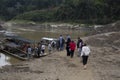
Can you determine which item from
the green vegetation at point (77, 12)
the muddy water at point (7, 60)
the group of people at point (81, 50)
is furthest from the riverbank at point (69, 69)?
the green vegetation at point (77, 12)

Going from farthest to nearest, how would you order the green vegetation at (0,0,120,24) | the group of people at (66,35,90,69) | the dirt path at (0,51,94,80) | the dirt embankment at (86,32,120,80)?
the green vegetation at (0,0,120,24) < the group of people at (66,35,90,69) < the dirt embankment at (86,32,120,80) < the dirt path at (0,51,94,80)

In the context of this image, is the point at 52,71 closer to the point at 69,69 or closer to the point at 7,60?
the point at 69,69

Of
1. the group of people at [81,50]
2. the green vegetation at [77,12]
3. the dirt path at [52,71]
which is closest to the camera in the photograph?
the dirt path at [52,71]

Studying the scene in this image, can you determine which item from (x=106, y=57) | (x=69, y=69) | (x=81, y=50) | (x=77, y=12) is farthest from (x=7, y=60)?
(x=77, y=12)

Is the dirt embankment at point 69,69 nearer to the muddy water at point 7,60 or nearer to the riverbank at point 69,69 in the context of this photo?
the riverbank at point 69,69

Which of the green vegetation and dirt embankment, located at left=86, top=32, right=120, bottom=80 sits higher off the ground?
dirt embankment, located at left=86, top=32, right=120, bottom=80

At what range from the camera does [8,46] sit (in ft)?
116

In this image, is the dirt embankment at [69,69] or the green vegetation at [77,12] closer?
the dirt embankment at [69,69]

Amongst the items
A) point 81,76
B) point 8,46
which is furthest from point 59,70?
point 8,46

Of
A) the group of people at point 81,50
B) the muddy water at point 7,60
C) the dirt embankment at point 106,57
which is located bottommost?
the muddy water at point 7,60

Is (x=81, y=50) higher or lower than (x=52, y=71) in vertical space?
higher

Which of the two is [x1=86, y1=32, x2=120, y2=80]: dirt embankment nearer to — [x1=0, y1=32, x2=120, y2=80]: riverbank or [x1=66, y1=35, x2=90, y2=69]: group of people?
[x1=0, y1=32, x2=120, y2=80]: riverbank

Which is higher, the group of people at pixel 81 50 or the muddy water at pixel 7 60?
the group of people at pixel 81 50

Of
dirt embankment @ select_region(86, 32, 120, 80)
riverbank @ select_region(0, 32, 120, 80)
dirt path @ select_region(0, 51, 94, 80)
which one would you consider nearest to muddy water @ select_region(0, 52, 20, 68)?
riverbank @ select_region(0, 32, 120, 80)
